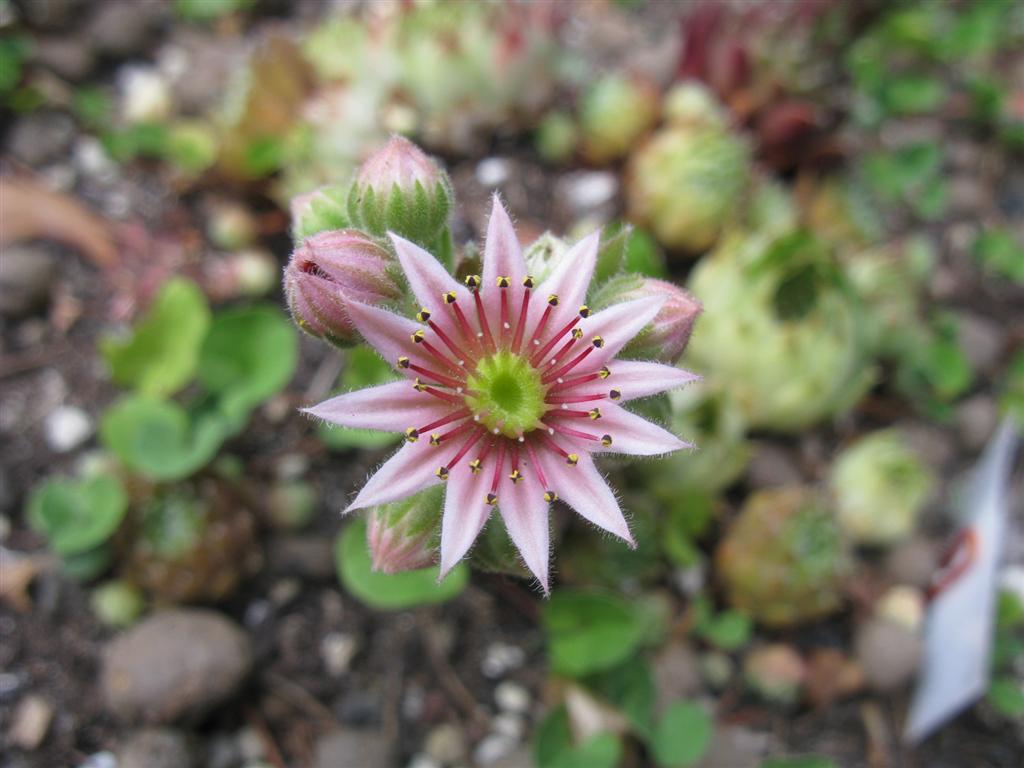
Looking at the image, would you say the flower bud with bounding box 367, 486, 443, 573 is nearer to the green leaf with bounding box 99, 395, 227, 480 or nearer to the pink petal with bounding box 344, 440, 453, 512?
the pink petal with bounding box 344, 440, 453, 512

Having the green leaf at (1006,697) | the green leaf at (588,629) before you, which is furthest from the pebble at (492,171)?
the green leaf at (1006,697)

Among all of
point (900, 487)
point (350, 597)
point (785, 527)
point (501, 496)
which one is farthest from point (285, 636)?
point (900, 487)

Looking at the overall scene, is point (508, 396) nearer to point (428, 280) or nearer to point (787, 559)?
point (428, 280)

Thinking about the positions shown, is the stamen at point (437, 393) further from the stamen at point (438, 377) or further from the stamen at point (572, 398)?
the stamen at point (572, 398)

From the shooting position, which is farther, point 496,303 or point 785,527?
point 785,527

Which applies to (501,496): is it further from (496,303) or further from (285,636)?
(285,636)

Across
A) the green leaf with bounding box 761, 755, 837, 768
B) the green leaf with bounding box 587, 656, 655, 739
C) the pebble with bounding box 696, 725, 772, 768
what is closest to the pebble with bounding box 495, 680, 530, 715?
the green leaf with bounding box 587, 656, 655, 739
